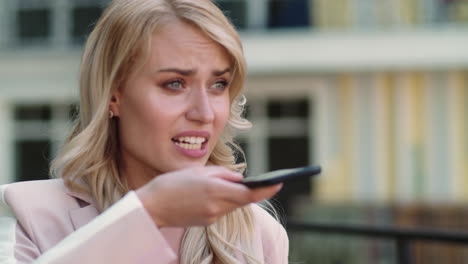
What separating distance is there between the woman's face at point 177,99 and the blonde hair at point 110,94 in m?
0.03

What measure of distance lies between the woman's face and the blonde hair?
0.03 metres

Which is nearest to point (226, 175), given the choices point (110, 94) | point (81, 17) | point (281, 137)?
point (110, 94)

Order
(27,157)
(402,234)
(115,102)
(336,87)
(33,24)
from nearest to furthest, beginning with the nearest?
(115,102) < (402,234) < (336,87) < (33,24) < (27,157)

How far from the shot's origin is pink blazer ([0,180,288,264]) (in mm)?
1394

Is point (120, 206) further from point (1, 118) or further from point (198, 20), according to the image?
point (1, 118)

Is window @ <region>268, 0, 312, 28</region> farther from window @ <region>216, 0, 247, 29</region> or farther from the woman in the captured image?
the woman

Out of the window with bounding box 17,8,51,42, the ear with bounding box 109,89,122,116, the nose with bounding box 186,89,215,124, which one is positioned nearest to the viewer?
the nose with bounding box 186,89,215,124

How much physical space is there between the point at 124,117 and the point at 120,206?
1.28 feet

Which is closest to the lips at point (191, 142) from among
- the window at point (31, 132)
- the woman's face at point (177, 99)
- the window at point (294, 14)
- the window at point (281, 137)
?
the woman's face at point (177, 99)

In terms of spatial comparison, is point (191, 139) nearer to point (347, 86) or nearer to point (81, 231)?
point (81, 231)

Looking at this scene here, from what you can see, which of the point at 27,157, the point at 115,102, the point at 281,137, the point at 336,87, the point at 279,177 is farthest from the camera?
the point at 27,157

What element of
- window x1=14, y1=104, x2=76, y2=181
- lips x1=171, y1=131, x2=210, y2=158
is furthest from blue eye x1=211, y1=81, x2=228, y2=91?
window x1=14, y1=104, x2=76, y2=181

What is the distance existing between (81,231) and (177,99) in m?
0.36

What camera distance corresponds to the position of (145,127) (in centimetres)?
169
